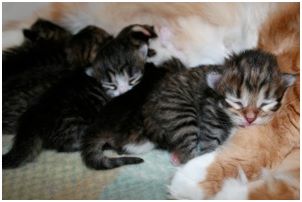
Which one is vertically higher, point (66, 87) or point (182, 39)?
point (182, 39)

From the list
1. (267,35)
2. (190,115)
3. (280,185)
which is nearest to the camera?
(280,185)

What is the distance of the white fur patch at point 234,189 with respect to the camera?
1.46m

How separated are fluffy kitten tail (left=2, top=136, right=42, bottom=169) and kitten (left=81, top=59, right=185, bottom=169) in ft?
0.51

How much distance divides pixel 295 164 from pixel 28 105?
0.91 metres

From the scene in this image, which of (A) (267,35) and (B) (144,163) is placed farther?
(A) (267,35)

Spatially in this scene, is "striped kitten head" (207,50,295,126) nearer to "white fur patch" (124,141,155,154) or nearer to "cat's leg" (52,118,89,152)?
"white fur patch" (124,141,155,154)

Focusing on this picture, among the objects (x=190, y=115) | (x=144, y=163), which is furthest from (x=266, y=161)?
(x=144, y=163)

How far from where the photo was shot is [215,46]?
1879 mm

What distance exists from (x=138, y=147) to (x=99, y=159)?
0.48ft

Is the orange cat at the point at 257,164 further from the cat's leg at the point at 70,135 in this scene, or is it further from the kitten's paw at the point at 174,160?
the cat's leg at the point at 70,135

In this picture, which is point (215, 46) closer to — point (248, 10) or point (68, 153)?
point (248, 10)

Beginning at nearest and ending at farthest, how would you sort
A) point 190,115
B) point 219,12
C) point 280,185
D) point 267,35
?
point 280,185
point 190,115
point 267,35
point 219,12

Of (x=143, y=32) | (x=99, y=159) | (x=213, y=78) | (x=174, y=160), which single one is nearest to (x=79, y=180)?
(x=99, y=159)

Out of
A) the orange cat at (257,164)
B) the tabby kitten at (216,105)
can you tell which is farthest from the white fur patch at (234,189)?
the tabby kitten at (216,105)
